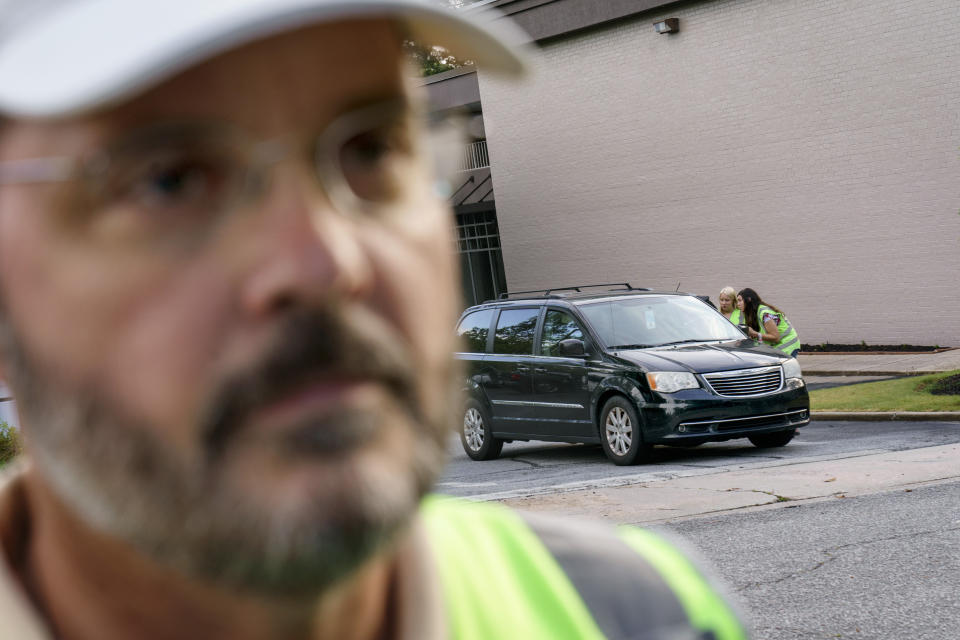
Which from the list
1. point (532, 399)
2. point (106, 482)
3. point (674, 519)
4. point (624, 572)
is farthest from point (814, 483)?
point (106, 482)

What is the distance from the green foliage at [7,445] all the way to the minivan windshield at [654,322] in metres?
6.73

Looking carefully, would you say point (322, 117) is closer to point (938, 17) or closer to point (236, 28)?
point (236, 28)

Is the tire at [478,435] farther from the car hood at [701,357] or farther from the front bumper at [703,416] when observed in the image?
the front bumper at [703,416]

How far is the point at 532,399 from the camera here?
13.3 meters

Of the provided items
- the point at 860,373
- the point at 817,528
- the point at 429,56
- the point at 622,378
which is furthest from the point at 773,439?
the point at 429,56

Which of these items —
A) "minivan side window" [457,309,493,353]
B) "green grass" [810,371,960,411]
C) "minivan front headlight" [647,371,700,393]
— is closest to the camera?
"minivan front headlight" [647,371,700,393]

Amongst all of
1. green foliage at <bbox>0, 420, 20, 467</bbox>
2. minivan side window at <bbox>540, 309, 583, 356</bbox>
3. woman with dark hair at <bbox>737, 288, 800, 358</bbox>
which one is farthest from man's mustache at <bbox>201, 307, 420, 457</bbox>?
woman with dark hair at <bbox>737, 288, 800, 358</bbox>

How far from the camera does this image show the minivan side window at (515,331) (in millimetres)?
13656

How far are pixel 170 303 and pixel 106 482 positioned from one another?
0.16 meters

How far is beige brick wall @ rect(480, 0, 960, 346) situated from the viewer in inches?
869

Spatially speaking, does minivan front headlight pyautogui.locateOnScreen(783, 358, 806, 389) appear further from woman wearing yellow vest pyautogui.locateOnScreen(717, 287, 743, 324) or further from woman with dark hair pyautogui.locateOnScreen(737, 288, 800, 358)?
woman wearing yellow vest pyautogui.locateOnScreen(717, 287, 743, 324)

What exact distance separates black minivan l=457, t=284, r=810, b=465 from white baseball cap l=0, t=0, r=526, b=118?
11.1 m

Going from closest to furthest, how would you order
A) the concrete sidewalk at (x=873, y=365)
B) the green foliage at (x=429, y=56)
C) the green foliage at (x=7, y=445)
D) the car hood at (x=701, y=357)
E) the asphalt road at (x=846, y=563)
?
the green foliage at (x=429, y=56), the asphalt road at (x=846, y=563), the green foliage at (x=7, y=445), the car hood at (x=701, y=357), the concrete sidewalk at (x=873, y=365)

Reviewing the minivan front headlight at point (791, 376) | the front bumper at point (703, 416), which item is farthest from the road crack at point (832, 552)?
the minivan front headlight at point (791, 376)
